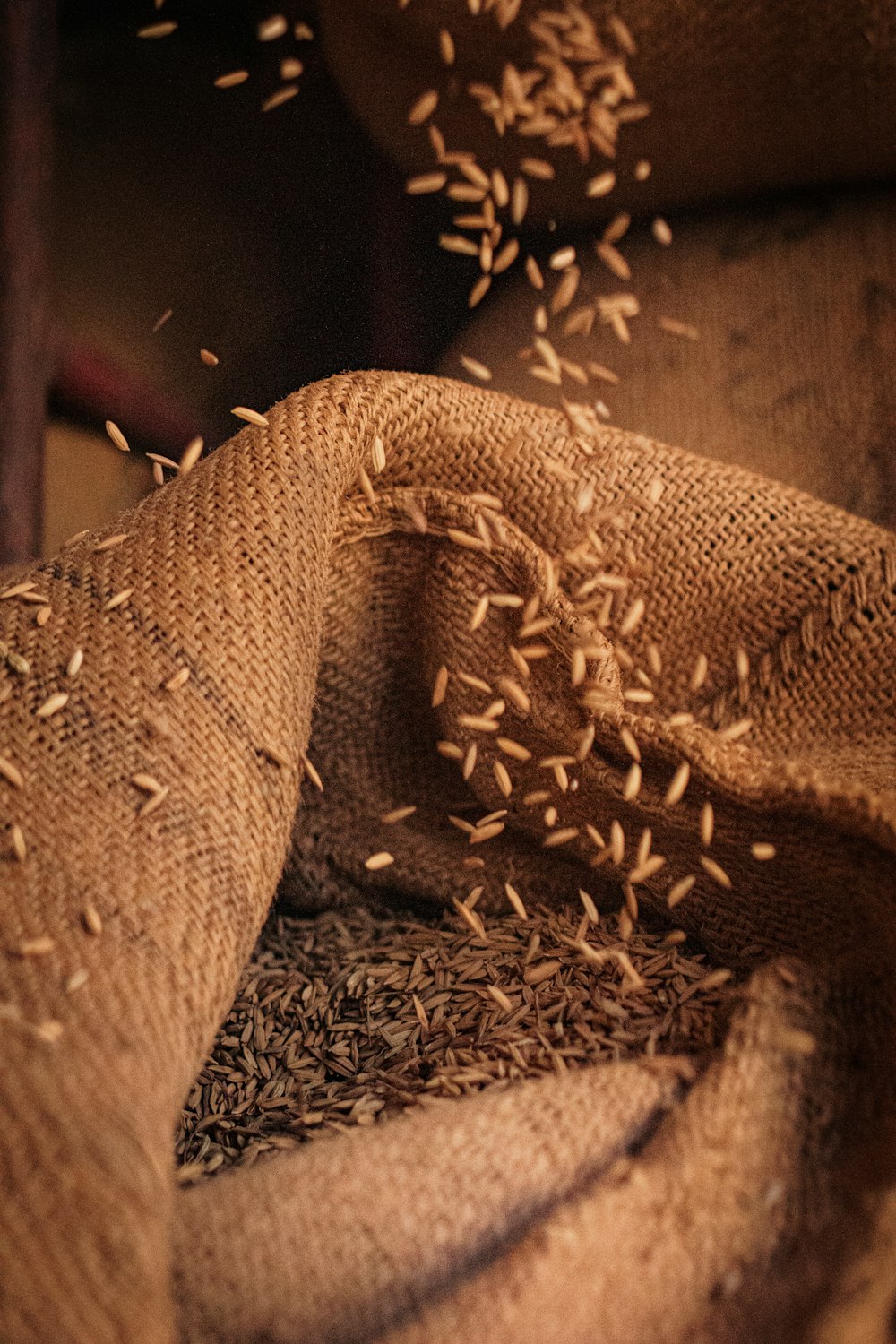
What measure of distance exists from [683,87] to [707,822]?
1020 millimetres

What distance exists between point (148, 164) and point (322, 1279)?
1606 mm

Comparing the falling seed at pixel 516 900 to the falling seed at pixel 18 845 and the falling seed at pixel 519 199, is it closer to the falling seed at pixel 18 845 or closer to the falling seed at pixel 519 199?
the falling seed at pixel 18 845

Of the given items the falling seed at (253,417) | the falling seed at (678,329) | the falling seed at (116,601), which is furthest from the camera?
the falling seed at (678,329)

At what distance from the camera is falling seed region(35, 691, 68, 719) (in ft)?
2.98

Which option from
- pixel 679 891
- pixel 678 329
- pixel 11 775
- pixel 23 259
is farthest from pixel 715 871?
pixel 23 259

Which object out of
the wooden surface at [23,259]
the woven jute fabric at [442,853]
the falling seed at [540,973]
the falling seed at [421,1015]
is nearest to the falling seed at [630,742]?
the woven jute fabric at [442,853]

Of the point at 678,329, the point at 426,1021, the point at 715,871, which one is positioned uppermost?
the point at 678,329

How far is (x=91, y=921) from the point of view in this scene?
814mm

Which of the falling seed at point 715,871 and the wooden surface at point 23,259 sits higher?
the wooden surface at point 23,259

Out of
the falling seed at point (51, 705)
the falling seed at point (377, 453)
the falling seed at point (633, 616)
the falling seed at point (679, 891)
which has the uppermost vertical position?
the falling seed at point (377, 453)

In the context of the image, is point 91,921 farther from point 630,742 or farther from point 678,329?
point 678,329

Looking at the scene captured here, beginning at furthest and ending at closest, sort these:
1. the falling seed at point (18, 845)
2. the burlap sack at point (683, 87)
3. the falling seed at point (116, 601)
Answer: the burlap sack at point (683, 87), the falling seed at point (116, 601), the falling seed at point (18, 845)

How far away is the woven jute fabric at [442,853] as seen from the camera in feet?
2.35

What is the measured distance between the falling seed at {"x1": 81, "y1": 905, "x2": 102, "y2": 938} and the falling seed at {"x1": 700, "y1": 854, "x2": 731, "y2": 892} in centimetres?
55
